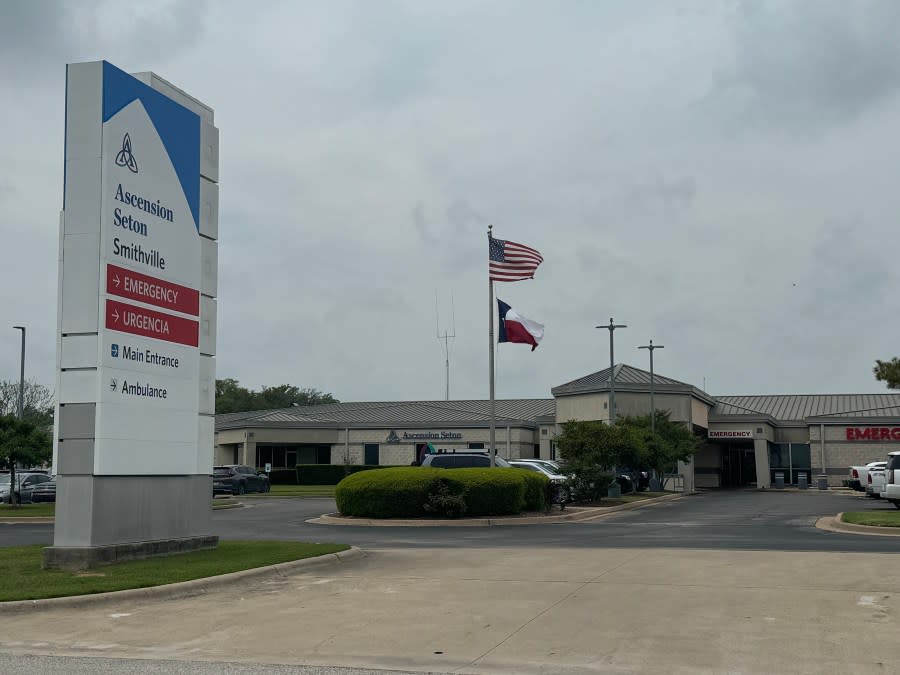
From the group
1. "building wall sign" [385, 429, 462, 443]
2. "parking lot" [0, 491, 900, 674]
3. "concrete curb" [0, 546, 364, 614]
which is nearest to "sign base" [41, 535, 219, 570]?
"concrete curb" [0, 546, 364, 614]

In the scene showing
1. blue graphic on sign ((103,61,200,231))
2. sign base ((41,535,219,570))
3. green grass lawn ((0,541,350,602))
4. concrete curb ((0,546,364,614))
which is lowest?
concrete curb ((0,546,364,614))

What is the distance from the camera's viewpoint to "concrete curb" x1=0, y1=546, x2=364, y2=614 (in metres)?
11.4

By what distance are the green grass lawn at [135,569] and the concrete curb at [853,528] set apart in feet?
38.3

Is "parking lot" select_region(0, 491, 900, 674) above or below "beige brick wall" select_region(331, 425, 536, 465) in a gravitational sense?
below

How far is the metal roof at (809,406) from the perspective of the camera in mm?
63656

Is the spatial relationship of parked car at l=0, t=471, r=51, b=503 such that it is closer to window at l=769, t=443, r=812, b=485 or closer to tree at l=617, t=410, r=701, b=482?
tree at l=617, t=410, r=701, b=482

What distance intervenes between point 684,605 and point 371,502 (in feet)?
54.3

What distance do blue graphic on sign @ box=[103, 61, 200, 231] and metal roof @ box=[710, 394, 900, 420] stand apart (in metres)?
51.4

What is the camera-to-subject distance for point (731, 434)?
66000 millimetres

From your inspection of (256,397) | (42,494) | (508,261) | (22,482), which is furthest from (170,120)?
(256,397)

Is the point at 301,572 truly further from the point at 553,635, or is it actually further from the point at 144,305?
the point at 553,635

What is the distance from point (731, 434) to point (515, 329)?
127 ft

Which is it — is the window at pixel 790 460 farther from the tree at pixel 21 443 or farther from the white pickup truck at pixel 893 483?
the tree at pixel 21 443

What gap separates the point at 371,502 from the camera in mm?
27094
